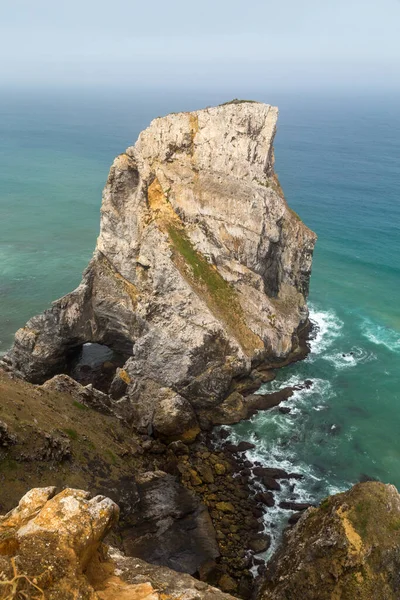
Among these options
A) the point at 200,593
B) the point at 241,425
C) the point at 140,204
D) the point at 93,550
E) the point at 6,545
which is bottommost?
the point at 241,425

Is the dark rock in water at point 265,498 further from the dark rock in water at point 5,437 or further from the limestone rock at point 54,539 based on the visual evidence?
the limestone rock at point 54,539

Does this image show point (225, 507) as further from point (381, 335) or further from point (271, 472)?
point (381, 335)

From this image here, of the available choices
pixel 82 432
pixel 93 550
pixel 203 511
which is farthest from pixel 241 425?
pixel 93 550

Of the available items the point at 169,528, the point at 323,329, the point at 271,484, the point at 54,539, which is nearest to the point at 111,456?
the point at 169,528

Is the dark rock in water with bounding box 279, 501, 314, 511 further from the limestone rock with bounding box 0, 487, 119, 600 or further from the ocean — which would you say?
the limestone rock with bounding box 0, 487, 119, 600

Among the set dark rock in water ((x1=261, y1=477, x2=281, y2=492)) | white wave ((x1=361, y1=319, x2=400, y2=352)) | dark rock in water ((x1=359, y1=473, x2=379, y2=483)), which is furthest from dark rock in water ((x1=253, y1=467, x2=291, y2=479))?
white wave ((x1=361, y1=319, x2=400, y2=352))

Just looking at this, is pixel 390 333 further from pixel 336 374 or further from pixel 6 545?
pixel 6 545
